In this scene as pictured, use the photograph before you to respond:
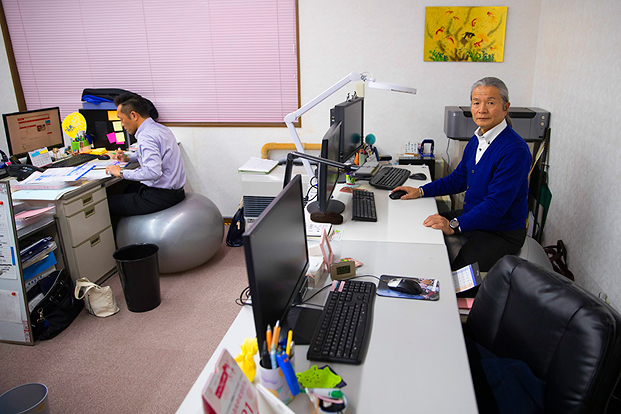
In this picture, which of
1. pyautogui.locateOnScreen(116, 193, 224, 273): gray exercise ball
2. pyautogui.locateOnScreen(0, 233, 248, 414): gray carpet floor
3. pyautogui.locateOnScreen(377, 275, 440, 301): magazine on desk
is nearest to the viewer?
pyautogui.locateOnScreen(377, 275, 440, 301): magazine on desk

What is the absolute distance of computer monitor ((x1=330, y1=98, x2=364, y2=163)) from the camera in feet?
8.33

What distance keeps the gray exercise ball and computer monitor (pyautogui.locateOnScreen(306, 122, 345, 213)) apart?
1159mm

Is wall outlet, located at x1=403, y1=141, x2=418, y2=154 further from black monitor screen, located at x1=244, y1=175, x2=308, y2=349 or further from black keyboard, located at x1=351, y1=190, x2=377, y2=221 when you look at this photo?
black monitor screen, located at x1=244, y1=175, x2=308, y2=349

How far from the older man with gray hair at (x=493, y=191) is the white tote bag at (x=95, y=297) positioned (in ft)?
6.80

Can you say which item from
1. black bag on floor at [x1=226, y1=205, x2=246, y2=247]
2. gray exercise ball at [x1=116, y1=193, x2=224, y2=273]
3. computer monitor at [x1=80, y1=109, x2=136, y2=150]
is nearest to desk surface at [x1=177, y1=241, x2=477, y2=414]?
gray exercise ball at [x1=116, y1=193, x2=224, y2=273]

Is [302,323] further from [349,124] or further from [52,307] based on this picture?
[52,307]

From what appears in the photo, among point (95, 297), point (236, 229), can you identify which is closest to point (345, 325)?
point (95, 297)

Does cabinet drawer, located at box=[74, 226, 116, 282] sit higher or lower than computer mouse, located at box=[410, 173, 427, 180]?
lower

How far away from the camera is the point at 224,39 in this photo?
3.99 meters

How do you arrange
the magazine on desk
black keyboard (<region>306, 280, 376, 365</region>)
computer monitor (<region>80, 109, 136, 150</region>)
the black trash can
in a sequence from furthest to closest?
computer monitor (<region>80, 109, 136, 150</region>)
the black trash can
the magazine on desk
black keyboard (<region>306, 280, 376, 365</region>)

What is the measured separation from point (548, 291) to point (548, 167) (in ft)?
7.68

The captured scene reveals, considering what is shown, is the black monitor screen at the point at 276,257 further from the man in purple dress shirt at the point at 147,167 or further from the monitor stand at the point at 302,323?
the man in purple dress shirt at the point at 147,167

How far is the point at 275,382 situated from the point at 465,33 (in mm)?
3440

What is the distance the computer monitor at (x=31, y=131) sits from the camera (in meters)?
3.21
